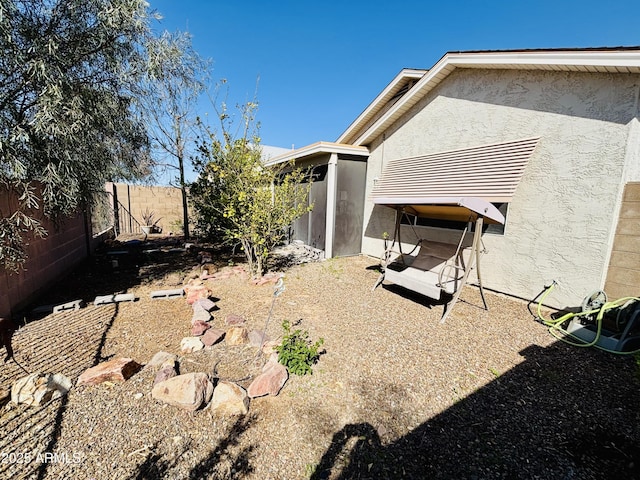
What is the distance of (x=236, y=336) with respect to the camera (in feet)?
12.1

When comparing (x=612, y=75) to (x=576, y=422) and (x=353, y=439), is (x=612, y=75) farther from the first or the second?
(x=353, y=439)

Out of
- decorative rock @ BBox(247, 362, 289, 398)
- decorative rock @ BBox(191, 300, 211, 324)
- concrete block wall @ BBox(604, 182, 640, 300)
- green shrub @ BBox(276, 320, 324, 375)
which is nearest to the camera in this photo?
decorative rock @ BBox(247, 362, 289, 398)

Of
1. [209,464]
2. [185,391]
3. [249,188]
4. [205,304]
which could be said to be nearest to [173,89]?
[249,188]

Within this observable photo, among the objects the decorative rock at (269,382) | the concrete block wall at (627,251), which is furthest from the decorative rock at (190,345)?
the concrete block wall at (627,251)

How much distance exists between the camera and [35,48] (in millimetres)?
3633

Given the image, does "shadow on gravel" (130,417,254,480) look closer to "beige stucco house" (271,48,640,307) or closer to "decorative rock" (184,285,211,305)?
"decorative rock" (184,285,211,305)

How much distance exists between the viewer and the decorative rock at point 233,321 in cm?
416

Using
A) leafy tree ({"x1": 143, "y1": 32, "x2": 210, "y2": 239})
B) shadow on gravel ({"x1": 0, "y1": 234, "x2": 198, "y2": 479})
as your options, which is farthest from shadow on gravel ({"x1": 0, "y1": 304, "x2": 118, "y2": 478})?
leafy tree ({"x1": 143, "y1": 32, "x2": 210, "y2": 239})

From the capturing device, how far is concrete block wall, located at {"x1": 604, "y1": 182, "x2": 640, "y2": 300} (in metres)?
3.94

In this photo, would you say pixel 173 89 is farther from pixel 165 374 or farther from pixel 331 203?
pixel 165 374

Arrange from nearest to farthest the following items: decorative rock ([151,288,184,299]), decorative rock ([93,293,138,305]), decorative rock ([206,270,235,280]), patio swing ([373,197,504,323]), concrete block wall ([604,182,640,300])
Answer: concrete block wall ([604,182,640,300]) < patio swing ([373,197,504,323]) < decorative rock ([93,293,138,305]) < decorative rock ([151,288,184,299]) < decorative rock ([206,270,235,280])

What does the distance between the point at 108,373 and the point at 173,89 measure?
320 inches

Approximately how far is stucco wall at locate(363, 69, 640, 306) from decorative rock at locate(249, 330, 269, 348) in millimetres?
4668

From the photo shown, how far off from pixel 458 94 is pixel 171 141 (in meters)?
10.6
